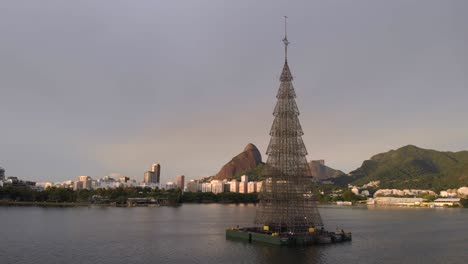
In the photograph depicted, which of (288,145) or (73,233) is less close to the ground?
(288,145)

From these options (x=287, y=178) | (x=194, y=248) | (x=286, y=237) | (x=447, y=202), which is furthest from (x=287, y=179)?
(x=447, y=202)

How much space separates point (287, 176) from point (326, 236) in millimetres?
9201

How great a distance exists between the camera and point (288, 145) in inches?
2040

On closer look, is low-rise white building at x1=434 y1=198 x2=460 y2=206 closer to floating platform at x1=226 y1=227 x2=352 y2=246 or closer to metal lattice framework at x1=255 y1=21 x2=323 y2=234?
floating platform at x1=226 y1=227 x2=352 y2=246

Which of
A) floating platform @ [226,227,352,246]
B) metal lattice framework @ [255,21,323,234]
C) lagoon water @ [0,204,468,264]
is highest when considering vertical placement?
metal lattice framework @ [255,21,323,234]

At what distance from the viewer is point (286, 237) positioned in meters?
47.2

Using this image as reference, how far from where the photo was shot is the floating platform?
47.1m

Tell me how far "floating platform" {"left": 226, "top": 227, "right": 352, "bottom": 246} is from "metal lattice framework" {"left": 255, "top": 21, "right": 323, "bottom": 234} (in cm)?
183

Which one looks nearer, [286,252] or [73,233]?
[286,252]

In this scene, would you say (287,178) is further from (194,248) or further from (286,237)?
(194,248)

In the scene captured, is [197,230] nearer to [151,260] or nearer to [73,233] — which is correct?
[73,233]

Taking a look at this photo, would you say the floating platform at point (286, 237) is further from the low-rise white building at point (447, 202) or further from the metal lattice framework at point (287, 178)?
the low-rise white building at point (447, 202)

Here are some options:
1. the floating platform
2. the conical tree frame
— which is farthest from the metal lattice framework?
the floating platform

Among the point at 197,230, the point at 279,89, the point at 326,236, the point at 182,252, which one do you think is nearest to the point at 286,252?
the point at 326,236
